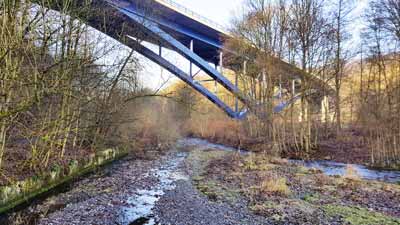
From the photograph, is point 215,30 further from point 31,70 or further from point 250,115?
point 31,70

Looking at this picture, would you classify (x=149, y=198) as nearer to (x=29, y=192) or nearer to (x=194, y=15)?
(x=29, y=192)

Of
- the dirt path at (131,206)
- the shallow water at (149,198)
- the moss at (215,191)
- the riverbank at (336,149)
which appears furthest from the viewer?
the riverbank at (336,149)

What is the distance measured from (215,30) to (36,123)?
84.1 feet

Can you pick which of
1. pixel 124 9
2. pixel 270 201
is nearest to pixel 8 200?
pixel 270 201

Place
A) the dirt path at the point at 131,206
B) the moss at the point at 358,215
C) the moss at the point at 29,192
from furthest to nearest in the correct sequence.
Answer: the moss at the point at 29,192 → the dirt path at the point at 131,206 → the moss at the point at 358,215

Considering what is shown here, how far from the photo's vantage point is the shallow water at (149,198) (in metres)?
7.32

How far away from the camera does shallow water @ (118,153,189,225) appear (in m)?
7.32

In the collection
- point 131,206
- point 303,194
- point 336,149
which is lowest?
point 131,206

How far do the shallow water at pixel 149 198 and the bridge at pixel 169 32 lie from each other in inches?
255

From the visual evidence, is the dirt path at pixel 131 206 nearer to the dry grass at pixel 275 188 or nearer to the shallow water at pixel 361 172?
the dry grass at pixel 275 188

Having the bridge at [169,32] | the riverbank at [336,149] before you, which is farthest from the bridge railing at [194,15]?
the riverbank at [336,149]

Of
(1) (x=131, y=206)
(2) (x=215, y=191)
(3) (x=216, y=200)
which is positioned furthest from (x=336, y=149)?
(1) (x=131, y=206)

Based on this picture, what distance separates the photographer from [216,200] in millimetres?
8766

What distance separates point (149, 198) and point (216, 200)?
1.99m
